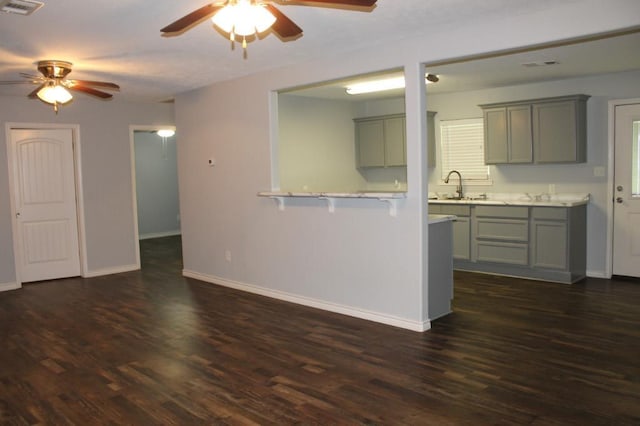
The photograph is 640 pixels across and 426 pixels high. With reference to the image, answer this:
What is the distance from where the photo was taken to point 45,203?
6.95 metres

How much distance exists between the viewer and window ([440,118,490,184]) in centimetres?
719

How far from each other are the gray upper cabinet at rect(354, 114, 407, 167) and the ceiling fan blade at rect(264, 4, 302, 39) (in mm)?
4825

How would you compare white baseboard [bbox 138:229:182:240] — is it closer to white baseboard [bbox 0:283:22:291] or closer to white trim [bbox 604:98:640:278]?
white baseboard [bbox 0:283:22:291]

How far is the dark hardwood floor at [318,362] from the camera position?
9.73 feet

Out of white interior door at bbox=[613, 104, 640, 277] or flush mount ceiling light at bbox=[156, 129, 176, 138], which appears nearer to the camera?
white interior door at bbox=[613, 104, 640, 277]

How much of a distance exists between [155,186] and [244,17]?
865 centimetres

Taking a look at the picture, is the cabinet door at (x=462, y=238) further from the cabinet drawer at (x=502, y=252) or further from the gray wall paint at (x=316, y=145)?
the gray wall paint at (x=316, y=145)

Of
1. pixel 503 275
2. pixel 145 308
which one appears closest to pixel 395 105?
pixel 503 275

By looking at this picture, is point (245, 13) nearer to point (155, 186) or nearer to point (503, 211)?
point (503, 211)

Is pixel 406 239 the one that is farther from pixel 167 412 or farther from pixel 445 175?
pixel 445 175

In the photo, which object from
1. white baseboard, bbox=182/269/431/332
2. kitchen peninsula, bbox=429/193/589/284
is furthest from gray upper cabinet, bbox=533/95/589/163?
white baseboard, bbox=182/269/431/332

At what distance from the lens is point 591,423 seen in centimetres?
273

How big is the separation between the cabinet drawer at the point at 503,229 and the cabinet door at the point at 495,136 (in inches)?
33.1

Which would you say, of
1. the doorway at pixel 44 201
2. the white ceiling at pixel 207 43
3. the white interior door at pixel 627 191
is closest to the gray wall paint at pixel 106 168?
the doorway at pixel 44 201
